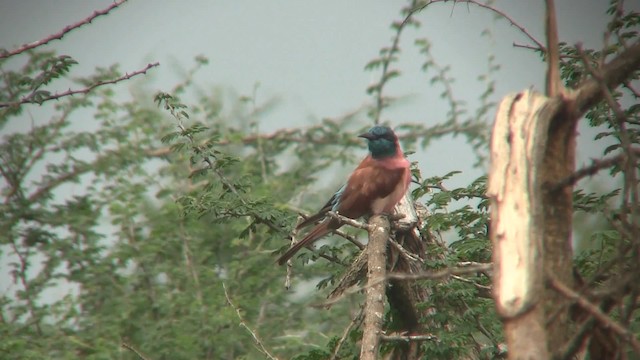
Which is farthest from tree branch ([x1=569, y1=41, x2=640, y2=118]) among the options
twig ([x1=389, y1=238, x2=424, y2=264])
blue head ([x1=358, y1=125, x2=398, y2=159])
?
blue head ([x1=358, y1=125, x2=398, y2=159])

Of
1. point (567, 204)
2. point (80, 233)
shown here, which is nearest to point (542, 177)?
point (567, 204)

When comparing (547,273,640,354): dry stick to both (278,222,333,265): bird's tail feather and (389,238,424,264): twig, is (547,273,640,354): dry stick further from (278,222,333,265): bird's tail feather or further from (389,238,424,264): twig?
(278,222,333,265): bird's tail feather

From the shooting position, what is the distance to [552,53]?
3.03 meters

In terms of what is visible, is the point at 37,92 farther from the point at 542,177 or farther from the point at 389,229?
the point at 542,177

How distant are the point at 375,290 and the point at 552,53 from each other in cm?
165

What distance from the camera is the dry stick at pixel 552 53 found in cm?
296

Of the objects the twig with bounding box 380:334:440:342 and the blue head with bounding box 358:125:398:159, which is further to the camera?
the blue head with bounding box 358:125:398:159

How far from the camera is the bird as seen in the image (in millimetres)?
5898

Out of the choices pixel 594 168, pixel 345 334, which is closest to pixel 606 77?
pixel 594 168

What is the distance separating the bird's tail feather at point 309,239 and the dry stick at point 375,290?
0.86m

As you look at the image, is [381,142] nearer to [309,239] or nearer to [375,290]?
[309,239]

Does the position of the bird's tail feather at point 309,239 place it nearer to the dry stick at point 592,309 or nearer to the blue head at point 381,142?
the blue head at point 381,142

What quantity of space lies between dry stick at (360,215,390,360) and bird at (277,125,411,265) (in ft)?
2.63

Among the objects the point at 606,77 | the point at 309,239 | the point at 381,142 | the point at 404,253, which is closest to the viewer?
the point at 606,77
